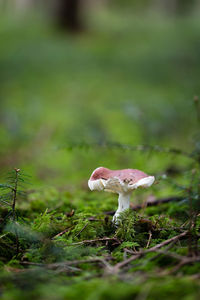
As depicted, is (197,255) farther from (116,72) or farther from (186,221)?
(116,72)

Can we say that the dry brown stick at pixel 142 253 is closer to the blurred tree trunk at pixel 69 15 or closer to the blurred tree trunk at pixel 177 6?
the blurred tree trunk at pixel 69 15

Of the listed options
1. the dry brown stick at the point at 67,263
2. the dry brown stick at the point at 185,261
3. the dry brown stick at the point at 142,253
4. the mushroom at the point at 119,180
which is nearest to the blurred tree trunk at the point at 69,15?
the mushroom at the point at 119,180

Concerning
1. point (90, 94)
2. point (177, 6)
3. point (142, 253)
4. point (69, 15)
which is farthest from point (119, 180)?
point (177, 6)

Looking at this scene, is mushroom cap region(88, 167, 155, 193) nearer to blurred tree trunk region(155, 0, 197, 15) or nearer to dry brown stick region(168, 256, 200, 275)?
dry brown stick region(168, 256, 200, 275)

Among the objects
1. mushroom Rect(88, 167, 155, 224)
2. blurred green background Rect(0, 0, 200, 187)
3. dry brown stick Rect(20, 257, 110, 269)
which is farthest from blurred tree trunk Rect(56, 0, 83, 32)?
dry brown stick Rect(20, 257, 110, 269)

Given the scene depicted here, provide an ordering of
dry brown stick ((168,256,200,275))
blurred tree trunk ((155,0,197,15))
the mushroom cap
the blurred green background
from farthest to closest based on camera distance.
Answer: blurred tree trunk ((155,0,197,15)) → the blurred green background → the mushroom cap → dry brown stick ((168,256,200,275))

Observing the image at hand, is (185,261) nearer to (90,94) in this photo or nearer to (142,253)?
(142,253)
